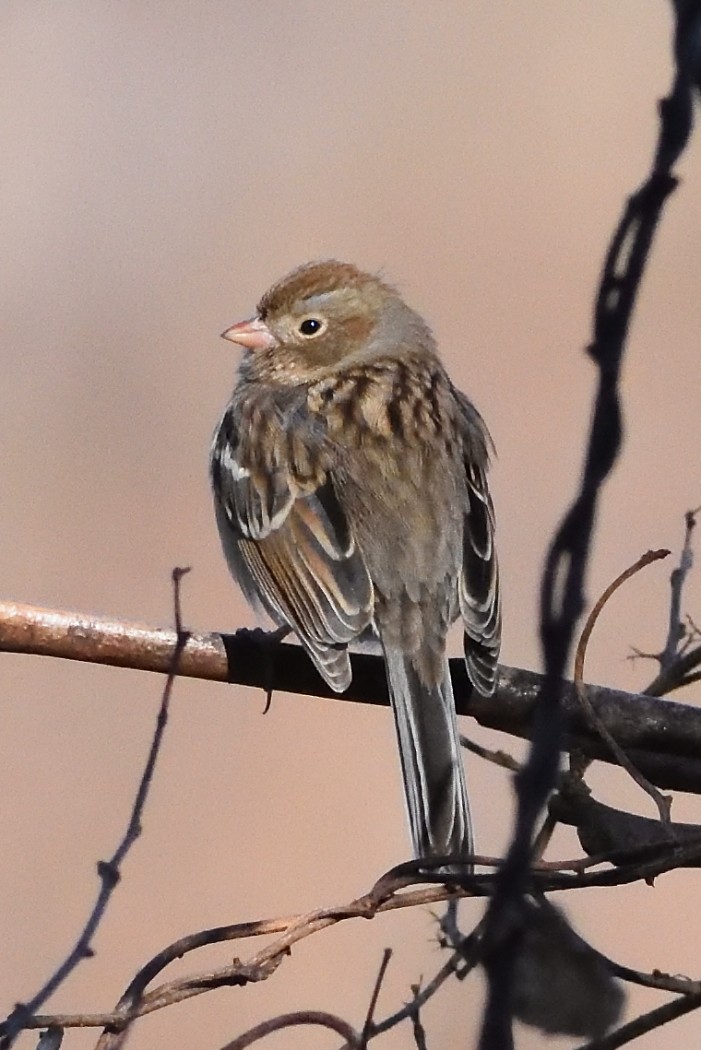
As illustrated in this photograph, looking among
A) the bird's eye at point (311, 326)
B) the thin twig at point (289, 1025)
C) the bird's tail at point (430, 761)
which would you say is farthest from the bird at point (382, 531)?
the thin twig at point (289, 1025)

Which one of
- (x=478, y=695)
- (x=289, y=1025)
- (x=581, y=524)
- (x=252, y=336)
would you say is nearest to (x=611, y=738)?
(x=289, y=1025)

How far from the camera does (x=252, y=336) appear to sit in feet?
12.3

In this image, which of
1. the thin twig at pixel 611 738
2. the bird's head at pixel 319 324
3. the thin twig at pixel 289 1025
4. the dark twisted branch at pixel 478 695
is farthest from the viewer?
the bird's head at pixel 319 324

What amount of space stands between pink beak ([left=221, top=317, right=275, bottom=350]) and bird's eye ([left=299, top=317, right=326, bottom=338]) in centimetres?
7

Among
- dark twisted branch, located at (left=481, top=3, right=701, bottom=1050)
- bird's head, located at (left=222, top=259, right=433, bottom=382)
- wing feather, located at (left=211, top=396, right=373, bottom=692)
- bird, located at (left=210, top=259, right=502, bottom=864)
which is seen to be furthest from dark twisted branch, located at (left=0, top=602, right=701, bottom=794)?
bird's head, located at (left=222, top=259, right=433, bottom=382)

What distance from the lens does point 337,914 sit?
56.1 inches

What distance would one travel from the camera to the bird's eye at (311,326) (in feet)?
12.3

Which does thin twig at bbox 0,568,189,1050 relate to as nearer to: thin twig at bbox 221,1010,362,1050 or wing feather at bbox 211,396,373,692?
thin twig at bbox 221,1010,362,1050

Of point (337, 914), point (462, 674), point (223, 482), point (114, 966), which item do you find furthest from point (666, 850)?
point (114, 966)

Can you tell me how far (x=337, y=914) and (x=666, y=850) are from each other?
291 millimetres

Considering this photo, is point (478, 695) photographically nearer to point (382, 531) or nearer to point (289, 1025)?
point (382, 531)

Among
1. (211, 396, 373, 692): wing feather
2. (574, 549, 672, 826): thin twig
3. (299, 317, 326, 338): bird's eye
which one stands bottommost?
(574, 549, 672, 826): thin twig

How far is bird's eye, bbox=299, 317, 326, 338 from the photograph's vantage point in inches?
148

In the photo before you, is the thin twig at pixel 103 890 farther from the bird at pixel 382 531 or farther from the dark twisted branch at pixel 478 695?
the bird at pixel 382 531
